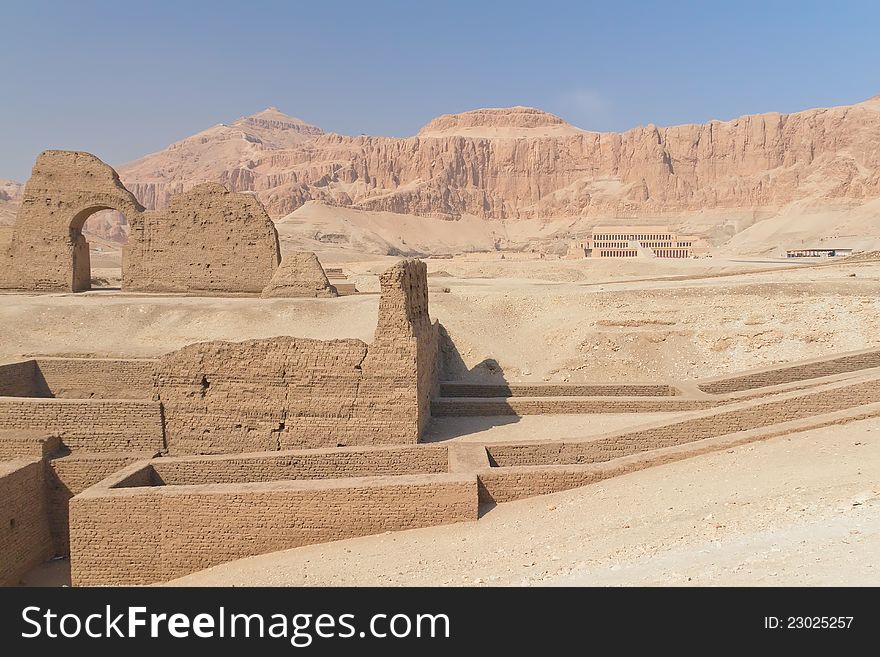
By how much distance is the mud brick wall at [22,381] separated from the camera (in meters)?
12.6

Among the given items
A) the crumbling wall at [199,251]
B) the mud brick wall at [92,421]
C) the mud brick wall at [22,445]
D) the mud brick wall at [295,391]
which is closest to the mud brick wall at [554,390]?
the mud brick wall at [295,391]

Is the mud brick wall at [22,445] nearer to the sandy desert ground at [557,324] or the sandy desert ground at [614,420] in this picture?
the sandy desert ground at [614,420]

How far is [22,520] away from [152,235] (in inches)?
578

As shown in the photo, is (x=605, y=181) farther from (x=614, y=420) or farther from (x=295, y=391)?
(x=295, y=391)

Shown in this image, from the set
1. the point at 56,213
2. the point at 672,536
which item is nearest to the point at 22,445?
the point at 672,536

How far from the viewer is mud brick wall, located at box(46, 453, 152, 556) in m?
9.66

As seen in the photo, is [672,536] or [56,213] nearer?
[672,536]

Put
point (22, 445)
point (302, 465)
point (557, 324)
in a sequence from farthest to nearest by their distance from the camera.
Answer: point (557, 324) < point (22, 445) < point (302, 465)

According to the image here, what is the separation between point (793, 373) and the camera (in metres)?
13.4

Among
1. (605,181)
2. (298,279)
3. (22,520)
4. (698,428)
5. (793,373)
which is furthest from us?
→ (605,181)

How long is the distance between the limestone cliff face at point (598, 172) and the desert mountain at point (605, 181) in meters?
0.17

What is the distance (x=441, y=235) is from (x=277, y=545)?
81991mm

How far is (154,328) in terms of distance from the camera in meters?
19.3

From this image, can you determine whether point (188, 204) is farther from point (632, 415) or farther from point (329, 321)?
point (632, 415)
